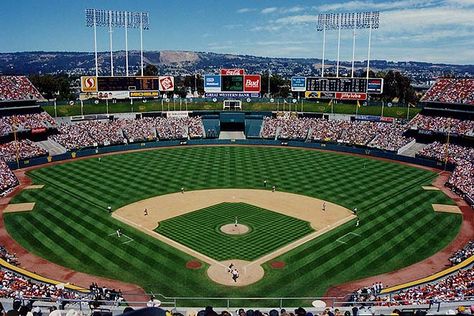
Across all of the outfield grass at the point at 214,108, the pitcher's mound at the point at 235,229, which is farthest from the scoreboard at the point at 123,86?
the pitcher's mound at the point at 235,229

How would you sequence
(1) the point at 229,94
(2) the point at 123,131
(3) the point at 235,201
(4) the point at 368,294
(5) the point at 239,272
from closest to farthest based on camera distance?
1. (4) the point at 368,294
2. (5) the point at 239,272
3. (3) the point at 235,201
4. (2) the point at 123,131
5. (1) the point at 229,94

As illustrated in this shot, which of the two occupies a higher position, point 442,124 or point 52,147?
point 442,124

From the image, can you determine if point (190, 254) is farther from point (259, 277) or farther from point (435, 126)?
point (435, 126)

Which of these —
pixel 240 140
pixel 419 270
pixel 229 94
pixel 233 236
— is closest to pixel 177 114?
pixel 229 94

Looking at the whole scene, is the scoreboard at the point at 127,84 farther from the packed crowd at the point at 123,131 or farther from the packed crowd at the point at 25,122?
the packed crowd at the point at 25,122

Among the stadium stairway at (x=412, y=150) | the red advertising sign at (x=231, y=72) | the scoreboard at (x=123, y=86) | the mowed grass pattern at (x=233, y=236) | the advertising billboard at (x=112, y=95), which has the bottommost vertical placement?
the mowed grass pattern at (x=233, y=236)

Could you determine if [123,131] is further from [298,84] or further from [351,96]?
[351,96]

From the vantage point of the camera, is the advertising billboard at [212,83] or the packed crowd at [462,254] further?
the advertising billboard at [212,83]

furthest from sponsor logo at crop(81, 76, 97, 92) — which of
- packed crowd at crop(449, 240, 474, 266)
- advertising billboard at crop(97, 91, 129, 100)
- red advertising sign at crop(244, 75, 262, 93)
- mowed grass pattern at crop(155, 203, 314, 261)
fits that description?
packed crowd at crop(449, 240, 474, 266)
